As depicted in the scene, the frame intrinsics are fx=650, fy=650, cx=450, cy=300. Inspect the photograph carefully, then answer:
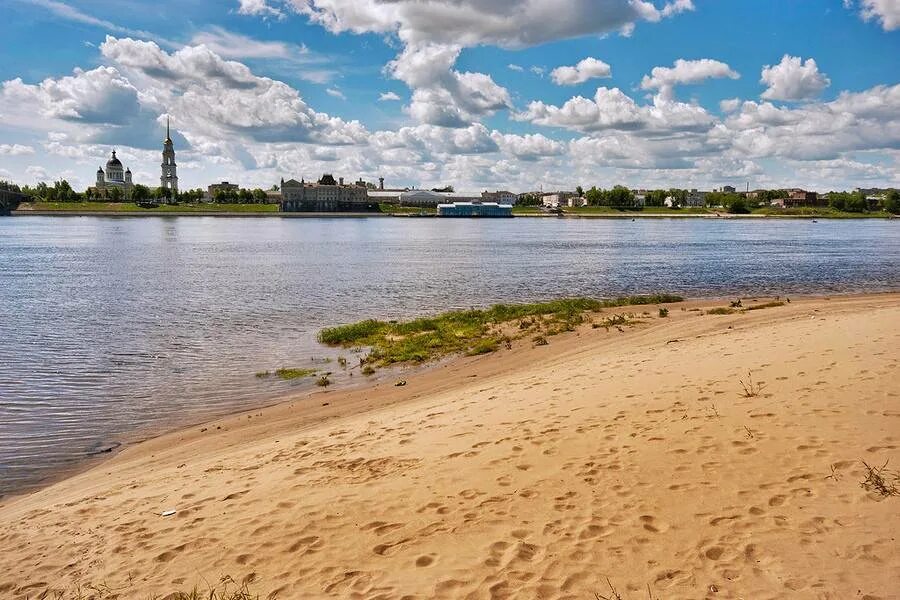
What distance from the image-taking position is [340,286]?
155 ft

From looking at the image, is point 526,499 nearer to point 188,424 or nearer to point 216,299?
point 188,424

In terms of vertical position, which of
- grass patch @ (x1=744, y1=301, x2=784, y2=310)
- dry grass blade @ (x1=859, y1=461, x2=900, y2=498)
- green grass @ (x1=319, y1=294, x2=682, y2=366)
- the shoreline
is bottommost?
the shoreline

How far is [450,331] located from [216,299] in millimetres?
19878

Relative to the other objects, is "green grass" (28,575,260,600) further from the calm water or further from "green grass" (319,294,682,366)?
"green grass" (319,294,682,366)

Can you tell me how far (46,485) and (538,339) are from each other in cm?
1573

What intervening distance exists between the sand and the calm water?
13.3 feet

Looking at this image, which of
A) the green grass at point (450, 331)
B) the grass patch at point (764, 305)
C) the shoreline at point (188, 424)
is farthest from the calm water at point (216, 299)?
the grass patch at point (764, 305)

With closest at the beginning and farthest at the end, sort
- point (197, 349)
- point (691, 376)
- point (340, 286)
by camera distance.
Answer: point (691, 376)
point (197, 349)
point (340, 286)

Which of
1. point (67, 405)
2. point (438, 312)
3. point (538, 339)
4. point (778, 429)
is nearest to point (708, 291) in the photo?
point (438, 312)

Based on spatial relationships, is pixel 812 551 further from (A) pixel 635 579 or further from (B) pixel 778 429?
(B) pixel 778 429

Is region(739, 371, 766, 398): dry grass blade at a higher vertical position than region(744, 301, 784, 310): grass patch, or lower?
higher

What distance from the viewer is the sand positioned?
707 centimetres

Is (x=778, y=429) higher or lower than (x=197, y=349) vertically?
higher

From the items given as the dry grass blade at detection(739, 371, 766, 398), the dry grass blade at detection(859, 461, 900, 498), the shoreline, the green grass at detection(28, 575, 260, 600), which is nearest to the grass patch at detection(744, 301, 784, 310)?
the shoreline
